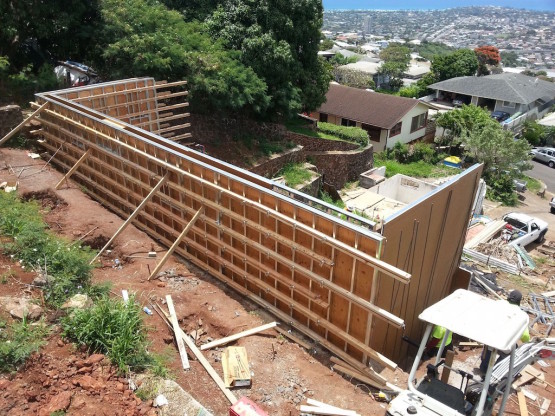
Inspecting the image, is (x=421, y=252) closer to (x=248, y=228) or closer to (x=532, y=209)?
(x=248, y=228)

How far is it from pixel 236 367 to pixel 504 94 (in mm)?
47214

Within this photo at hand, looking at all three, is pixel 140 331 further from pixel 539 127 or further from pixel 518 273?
pixel 539 127

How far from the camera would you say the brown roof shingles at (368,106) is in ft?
107

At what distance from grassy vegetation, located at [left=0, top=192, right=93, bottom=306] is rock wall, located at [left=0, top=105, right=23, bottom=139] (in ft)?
21.3

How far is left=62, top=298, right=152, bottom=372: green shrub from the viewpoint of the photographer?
6.64 metres

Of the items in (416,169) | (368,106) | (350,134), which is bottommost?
(416,169)

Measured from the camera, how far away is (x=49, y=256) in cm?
842

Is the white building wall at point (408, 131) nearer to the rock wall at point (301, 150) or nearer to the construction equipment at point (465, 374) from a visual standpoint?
the rock wall at point (301, 150)

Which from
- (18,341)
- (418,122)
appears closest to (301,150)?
(418,122)

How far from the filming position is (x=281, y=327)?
8.53 meters

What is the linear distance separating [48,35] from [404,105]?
2380 centimetres


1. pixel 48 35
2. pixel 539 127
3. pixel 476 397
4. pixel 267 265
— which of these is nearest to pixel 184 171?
pixel 267 265

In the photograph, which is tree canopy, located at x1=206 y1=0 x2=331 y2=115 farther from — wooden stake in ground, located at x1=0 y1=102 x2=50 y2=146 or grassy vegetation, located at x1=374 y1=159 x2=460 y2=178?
wooden stake in ground, located at x1=0 y1=102 x2=50 y2=146

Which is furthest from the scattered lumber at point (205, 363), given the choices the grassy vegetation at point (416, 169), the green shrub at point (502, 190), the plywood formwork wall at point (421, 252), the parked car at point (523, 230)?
the green shrub at point (502, 190)
